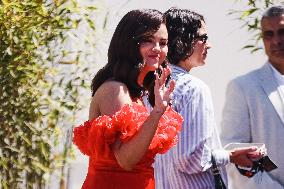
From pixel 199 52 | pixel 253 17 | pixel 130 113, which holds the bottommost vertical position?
pixel 130 113

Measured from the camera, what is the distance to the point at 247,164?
3359 mm

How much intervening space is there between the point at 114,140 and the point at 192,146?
0.59 m

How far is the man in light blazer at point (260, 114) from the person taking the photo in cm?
353

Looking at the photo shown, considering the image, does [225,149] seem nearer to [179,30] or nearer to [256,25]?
[179,30]

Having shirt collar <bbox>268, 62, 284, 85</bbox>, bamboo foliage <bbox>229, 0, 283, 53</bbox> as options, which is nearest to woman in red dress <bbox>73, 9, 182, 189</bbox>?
shirt collar <bbox>268, 62, 284, 85</bbox>

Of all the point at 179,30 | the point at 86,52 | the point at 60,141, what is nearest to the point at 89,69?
the point at 86,52

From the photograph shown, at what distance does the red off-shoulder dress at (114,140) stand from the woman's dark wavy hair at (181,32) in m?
0.61

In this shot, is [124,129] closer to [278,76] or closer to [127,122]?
[127,122]

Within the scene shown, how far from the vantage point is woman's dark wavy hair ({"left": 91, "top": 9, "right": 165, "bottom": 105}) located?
2.83m

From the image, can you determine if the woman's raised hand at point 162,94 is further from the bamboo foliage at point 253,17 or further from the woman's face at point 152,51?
the bamboo foliage at point 253,17

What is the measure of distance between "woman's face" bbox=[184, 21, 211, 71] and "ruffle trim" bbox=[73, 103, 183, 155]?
22.4 inches

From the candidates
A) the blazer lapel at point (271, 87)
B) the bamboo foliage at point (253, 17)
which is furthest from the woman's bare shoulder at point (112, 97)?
the bamboo foliage at point (253, 17)

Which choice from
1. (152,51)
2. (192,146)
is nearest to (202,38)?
(192,146)

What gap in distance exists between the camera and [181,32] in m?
3.53
